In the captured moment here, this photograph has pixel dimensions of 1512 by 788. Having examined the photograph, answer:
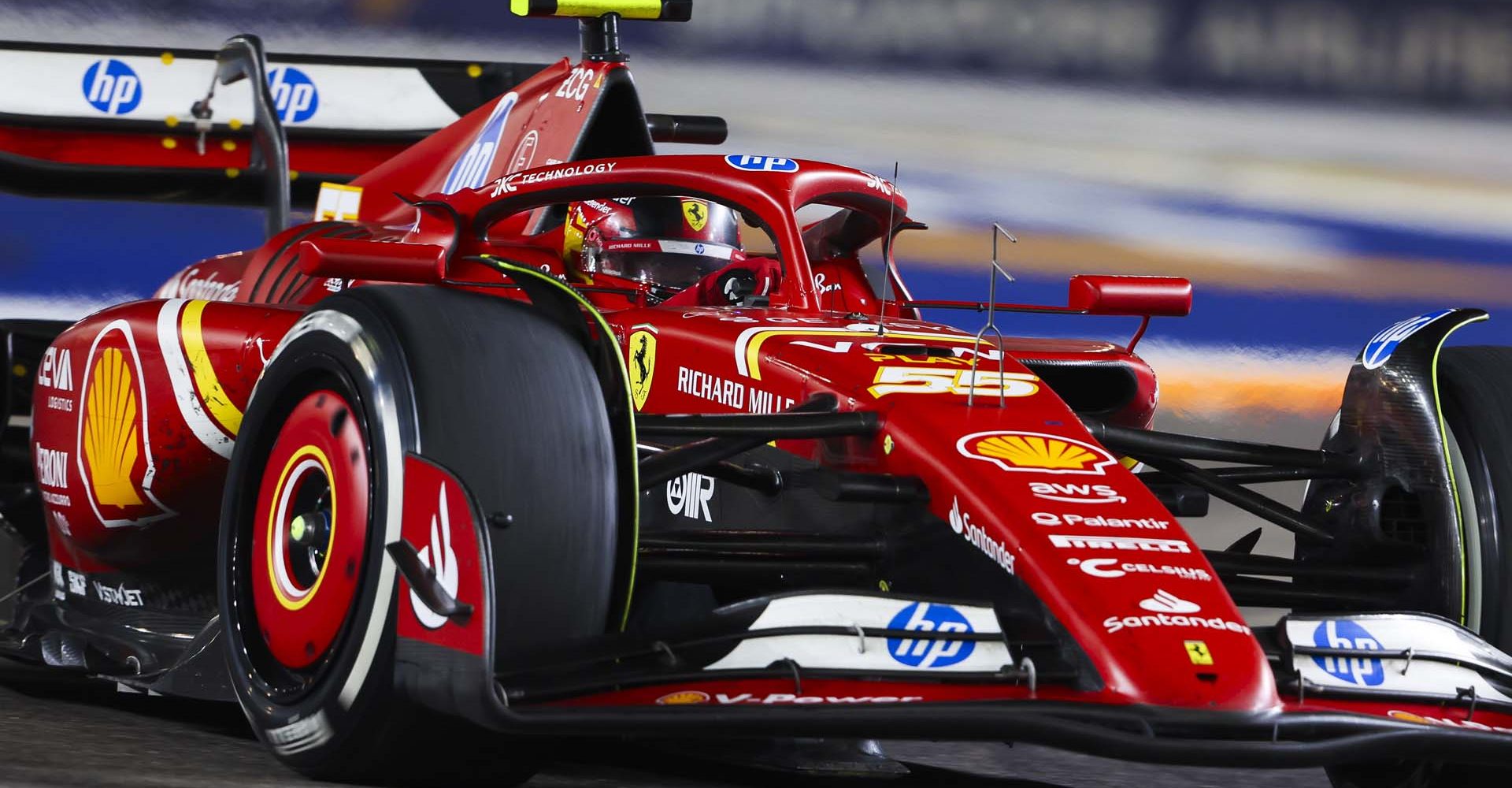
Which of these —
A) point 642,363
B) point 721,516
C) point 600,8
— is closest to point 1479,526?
point 721,516

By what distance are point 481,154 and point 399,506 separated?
2.52m

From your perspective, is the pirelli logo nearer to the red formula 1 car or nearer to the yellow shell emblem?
the red formula 1 car

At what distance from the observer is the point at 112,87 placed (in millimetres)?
6066

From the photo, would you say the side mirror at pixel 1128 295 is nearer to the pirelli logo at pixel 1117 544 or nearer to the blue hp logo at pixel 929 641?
the pirelli logo at pixel 1117 544

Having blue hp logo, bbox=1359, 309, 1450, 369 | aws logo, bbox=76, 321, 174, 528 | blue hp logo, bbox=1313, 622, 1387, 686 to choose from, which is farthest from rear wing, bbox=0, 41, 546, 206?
blue hp logo, bbox=1313, 622, 1387, 686

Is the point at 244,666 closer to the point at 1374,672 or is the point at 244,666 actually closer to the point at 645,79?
the point at 1374,672

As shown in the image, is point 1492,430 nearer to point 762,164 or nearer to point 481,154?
point 762,164

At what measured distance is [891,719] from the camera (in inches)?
95.7

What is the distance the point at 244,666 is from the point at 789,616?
95 cm

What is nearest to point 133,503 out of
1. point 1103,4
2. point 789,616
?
point 789,616

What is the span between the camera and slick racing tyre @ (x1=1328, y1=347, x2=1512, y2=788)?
3.27 meters

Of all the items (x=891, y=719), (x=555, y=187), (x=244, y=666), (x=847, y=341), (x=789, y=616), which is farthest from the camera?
(x=555, y=187)

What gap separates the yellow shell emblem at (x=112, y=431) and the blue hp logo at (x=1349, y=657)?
244 cm

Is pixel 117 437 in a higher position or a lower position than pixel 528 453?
lower
